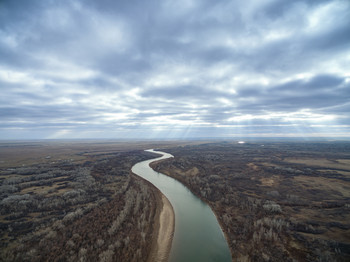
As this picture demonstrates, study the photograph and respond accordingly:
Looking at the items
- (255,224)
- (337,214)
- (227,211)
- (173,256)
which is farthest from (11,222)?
(337,214)

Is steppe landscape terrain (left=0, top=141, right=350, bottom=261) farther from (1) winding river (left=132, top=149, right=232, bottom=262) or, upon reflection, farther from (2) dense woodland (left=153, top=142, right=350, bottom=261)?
(1) winding river (left=132, top=149, right=232, bottom=262)

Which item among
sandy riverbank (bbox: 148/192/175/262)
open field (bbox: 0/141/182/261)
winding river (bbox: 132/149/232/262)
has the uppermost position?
open field (bbox: 0/141/182/261)

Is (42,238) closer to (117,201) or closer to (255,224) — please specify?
(117,201)

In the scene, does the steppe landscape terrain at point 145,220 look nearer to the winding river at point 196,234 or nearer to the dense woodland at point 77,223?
the dense woodland at point 77,223

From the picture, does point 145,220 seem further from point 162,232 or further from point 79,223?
point 79,223

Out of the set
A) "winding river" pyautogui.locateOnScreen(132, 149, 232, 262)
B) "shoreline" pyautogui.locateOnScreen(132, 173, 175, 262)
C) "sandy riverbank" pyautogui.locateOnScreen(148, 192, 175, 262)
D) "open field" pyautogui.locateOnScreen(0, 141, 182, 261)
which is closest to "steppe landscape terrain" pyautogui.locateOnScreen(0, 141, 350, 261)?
"open field" pyautogui.locateOnScreen(0, 141, 182, 261)

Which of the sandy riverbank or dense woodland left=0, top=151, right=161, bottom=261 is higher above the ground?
dense woodland left=0, top=151, right=161, bottom=261
